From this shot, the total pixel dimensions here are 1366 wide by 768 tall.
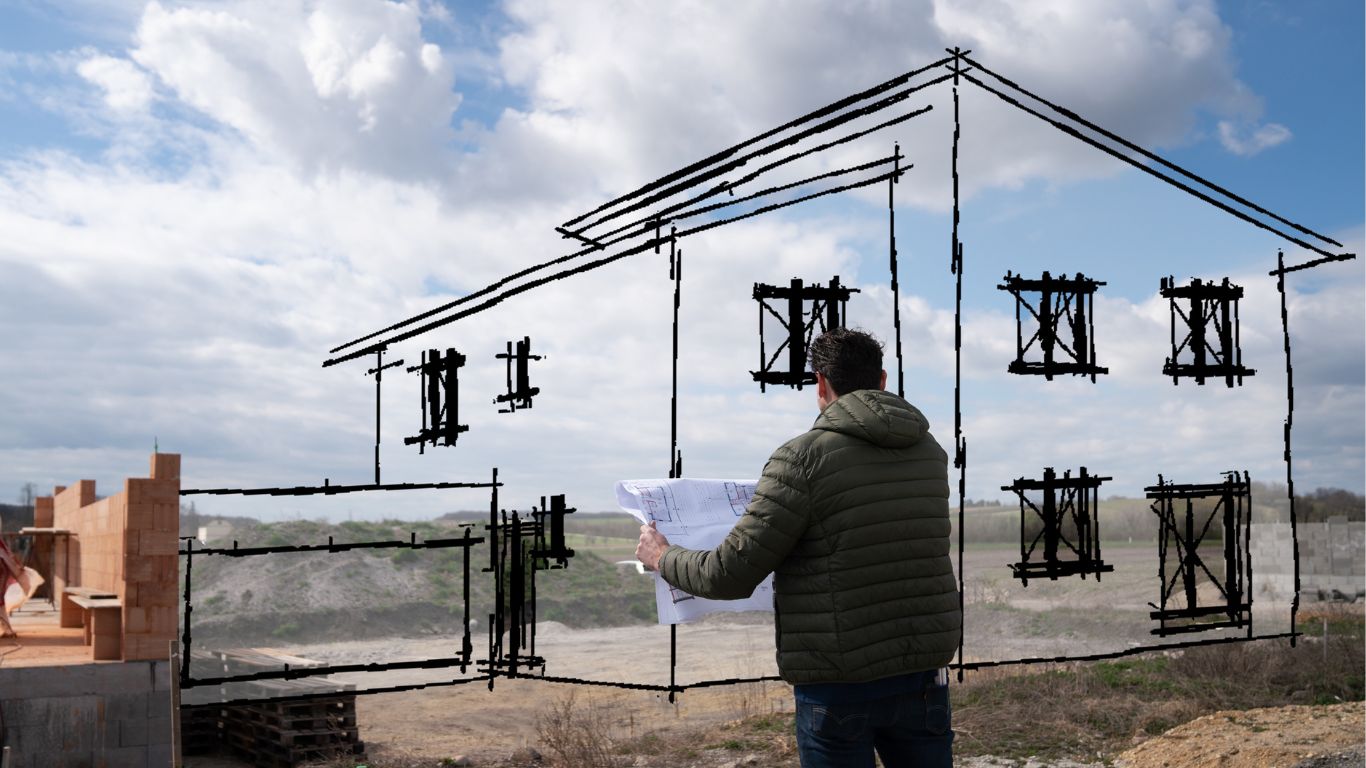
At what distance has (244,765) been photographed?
13.6 m

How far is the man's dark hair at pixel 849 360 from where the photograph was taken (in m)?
3.79

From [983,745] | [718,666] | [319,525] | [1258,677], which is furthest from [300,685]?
[319,525]

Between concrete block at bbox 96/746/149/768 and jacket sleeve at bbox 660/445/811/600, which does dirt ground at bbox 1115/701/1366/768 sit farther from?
concrete block at bbox 96/746/149/768

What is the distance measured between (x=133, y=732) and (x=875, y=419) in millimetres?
8075

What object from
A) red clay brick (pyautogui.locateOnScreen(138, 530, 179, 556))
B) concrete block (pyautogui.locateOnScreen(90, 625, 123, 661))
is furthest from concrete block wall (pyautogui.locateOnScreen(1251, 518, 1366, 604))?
concrete block (pyautogui.locateOnScreen(90, 625, 123, 661))

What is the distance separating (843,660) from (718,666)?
2130 centimetres

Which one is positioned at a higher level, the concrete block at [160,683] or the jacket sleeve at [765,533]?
the jacket sleeve at [765,533]

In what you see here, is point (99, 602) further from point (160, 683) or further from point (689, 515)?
point (689, 515)

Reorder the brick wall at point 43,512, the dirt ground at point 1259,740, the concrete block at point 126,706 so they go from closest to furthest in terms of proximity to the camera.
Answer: the concrete block at point 126,706 → the dirt ground at point 1259,740 → the brick wall at point 43,512

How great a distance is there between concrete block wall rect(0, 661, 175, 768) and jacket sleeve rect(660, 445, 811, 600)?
24.2ft

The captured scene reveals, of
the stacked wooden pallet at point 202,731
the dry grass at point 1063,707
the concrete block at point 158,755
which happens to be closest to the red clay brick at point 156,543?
the concrete block at point 158,755

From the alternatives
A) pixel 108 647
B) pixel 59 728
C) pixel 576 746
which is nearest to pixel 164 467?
pixel 108 647

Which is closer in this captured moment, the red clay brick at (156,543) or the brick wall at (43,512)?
the red clay brick at (156,543)

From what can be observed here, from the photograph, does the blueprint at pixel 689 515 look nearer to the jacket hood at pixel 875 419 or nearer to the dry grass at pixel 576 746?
the jacket hood at pixel 875 419
